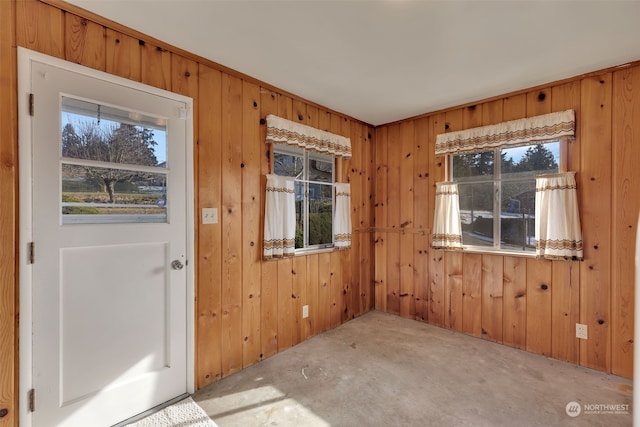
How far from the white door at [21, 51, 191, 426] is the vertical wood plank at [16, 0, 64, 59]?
0.33ft

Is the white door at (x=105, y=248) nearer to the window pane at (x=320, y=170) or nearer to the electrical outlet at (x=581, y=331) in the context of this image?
the window pane at (x=320, y=170)

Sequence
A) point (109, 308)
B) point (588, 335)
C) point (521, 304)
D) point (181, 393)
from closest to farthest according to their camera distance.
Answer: point (109, 308)
point (181, 393)
point (588, 335)
point (521, 304)

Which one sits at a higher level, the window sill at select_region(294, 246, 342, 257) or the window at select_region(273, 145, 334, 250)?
the window at select_region(273, 145, 334, 250)

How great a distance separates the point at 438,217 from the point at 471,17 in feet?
6.28

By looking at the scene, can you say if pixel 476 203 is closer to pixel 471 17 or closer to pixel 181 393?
pixel 471 17

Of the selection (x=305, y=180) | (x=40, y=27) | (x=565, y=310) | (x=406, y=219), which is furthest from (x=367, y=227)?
(x=40, y=27)

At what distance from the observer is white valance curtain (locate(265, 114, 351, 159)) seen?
2.55 meters

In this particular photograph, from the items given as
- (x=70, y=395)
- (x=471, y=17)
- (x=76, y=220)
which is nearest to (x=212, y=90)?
(x=76, y=220)

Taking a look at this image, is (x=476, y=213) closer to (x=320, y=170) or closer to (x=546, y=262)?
(x=546, y=262)

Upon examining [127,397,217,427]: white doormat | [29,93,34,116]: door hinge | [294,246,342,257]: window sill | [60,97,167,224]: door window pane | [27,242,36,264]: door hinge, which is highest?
[29,93,34,116]: door hinge

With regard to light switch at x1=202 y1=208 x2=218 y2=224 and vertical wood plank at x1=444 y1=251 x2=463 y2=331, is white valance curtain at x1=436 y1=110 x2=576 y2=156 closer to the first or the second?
vertical wood plank at x1=444 y1=251 x2=463 y2=331

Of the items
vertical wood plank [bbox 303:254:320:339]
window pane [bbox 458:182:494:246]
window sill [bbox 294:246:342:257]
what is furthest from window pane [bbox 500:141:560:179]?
vertical wood plank [bbox 303:254:320:339]

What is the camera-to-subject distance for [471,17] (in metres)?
1.67

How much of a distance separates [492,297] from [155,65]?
3.53 m
